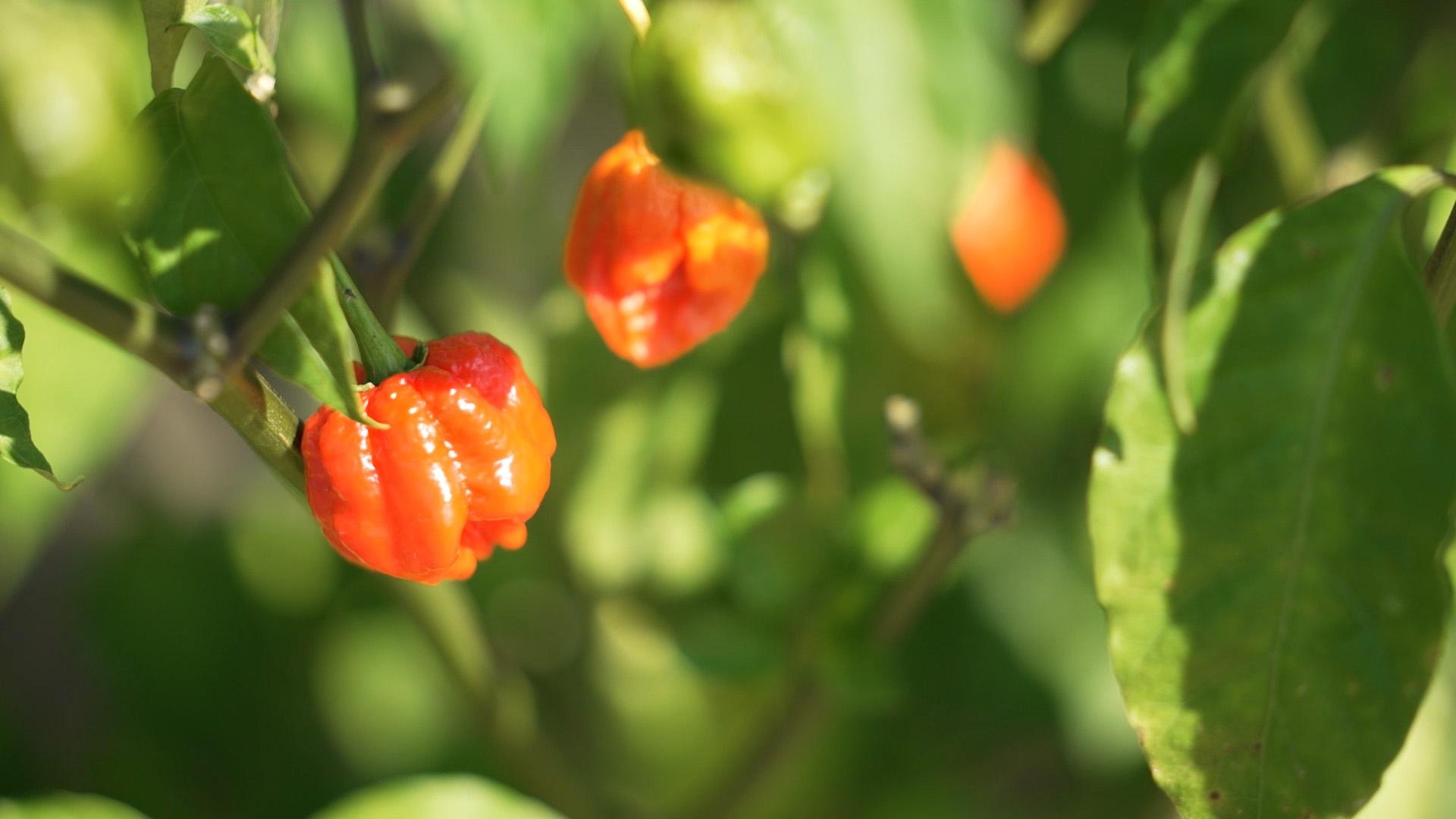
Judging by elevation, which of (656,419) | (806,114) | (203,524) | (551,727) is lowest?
(551,727)

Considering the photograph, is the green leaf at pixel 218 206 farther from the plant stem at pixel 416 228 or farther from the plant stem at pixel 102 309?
the plant stem at pixel 416 228

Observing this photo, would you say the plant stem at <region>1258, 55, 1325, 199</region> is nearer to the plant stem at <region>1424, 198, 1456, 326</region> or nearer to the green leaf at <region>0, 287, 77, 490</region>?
the plant stem at <region>1424, 198, 1456, 326</region>

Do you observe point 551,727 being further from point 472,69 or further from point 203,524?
point 472,69

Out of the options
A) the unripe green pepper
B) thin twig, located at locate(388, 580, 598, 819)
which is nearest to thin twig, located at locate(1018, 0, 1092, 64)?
the unripe green pepper

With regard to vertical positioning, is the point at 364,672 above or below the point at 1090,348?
below

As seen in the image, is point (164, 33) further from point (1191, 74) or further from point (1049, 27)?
point (1049, 27)

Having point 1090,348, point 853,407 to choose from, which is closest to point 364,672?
point 853,407
